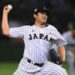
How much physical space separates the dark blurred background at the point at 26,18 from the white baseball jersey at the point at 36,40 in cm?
1056

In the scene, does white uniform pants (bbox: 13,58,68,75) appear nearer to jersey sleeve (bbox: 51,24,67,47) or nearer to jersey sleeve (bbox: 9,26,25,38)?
jersey sleeve (bbox: 51,24,67,47)

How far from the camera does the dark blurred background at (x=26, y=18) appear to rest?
872 inches

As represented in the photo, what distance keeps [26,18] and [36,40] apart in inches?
505

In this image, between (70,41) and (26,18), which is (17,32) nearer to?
(70,41)

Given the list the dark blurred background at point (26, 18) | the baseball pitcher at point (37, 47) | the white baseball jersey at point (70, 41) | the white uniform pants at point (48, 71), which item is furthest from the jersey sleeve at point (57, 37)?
the dark blurred background at point (26, 18)

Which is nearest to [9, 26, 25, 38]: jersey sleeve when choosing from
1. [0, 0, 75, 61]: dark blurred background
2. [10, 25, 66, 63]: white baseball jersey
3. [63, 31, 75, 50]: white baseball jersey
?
[10, 25, 66, 63]: white baseball jersey

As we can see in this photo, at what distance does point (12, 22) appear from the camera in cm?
2309

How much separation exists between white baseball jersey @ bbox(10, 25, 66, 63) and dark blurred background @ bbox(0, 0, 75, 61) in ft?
34.7

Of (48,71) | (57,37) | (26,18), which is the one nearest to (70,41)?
(57,37)

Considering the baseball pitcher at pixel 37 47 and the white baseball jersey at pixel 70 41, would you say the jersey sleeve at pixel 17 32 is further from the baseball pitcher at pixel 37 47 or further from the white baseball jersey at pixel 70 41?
the white baseball jersey at pixel 70 41

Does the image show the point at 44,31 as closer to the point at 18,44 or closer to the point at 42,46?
the point at 42,46

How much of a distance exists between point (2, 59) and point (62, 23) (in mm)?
2987

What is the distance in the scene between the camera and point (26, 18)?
23531 mm

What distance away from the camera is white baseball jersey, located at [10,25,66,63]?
35.2 feet
